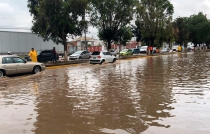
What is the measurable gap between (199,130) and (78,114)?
117 inches

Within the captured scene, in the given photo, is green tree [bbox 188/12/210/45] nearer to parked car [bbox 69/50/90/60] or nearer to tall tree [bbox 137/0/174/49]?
tall tree [bbox 137/0/174/49]

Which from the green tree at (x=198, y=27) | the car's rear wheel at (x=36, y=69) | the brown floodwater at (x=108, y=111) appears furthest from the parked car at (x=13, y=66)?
the green tree at (x=198, y=27)

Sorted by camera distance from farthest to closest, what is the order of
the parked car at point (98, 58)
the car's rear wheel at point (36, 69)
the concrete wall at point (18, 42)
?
the concrete wall at point (18, 42)
the parked car at point (98, 58)
the car's rear wheel at point (36, 69)

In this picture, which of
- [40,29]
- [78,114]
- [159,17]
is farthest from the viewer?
[159,17]

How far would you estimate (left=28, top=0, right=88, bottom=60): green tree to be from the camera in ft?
85.9

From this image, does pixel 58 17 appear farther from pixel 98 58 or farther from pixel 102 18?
pixel 102 18

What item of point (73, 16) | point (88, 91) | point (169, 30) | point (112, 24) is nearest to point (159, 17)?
point (169, 30)

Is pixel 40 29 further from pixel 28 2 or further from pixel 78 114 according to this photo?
pixel 78 114

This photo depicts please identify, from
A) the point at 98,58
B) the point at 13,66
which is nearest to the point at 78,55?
the point at 98,58

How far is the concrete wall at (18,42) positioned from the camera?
31562 mm

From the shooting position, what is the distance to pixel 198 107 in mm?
6949

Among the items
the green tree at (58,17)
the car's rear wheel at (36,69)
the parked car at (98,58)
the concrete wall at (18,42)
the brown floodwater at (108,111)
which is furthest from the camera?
the concrete wall at (18,42)

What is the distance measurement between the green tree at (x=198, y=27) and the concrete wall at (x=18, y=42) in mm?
51271

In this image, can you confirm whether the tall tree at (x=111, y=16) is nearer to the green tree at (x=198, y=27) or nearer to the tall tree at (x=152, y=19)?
the tall tree at (x=152, y=19)
